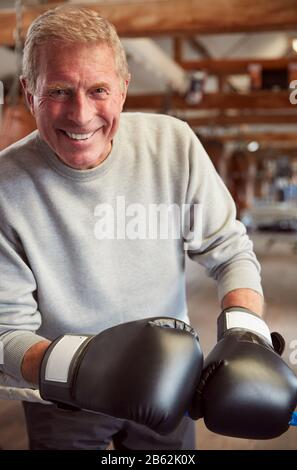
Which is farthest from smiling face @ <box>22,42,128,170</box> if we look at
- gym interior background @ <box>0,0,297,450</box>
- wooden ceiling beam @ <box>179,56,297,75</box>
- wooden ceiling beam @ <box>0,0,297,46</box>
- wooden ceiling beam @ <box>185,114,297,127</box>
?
wooden ceiling beam @ <box>185,114,297,127</box>

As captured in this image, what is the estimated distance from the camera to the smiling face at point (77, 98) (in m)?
1.11

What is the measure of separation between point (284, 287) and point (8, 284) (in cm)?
504

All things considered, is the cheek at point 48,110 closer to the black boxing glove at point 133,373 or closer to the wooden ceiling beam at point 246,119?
the black boxing glove at point 133,373

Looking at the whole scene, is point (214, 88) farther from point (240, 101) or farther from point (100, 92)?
point (100, 92)

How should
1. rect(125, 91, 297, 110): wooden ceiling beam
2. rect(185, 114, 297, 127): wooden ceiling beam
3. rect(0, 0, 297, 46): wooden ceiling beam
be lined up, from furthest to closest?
1. rect(185, 114, 297, 127): wooden ceiling beam
2. rect(125, 91, 297, 110): wooden ceiling beam
3. rect(0, 0, 297, 46): wooden ceiling beam

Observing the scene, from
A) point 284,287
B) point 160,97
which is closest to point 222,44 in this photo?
point 160,97

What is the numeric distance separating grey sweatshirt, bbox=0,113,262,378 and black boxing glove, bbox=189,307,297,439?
296mm

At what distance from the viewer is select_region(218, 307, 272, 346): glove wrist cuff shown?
3.52ft

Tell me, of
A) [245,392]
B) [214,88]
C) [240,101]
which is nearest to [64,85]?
[245,392]

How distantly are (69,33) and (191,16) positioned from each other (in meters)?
2.79

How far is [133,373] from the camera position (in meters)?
0.91

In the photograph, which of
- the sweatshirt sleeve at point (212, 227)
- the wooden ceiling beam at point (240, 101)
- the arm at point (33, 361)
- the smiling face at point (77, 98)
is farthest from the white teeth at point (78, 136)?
the wooden ceiling beam at point (240, 101)

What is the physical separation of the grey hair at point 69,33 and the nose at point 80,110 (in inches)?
3.7

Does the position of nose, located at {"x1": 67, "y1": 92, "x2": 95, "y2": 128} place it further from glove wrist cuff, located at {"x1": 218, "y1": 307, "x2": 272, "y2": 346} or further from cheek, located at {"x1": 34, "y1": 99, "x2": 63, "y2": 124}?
glove wrist cuff, located at {"x1": 218, "y1": 307, "x2": 272, "y2": 346}
